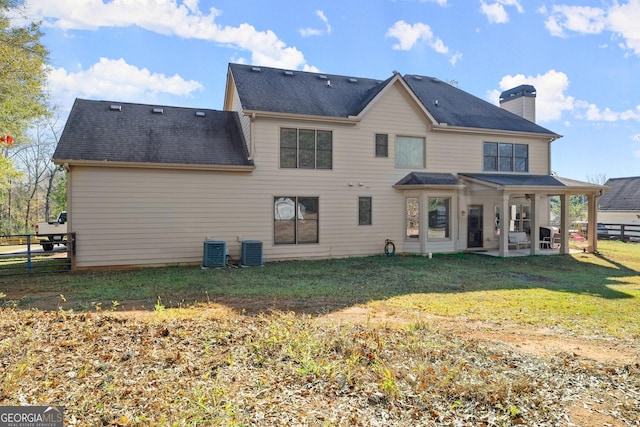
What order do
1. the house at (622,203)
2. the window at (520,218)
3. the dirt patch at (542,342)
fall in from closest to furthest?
the dirt patch at (542,342)
the window at (520,218)
the house at (622,203)

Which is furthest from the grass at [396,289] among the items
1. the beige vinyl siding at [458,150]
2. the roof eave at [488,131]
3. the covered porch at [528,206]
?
the roof eave at [488,131]

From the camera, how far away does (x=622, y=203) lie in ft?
91.7

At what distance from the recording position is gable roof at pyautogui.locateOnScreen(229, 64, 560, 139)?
13656 millimetres

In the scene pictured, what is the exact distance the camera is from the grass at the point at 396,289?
274 inches

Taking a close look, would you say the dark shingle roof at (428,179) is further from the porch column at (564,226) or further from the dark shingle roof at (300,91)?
the porch column at (564,226)

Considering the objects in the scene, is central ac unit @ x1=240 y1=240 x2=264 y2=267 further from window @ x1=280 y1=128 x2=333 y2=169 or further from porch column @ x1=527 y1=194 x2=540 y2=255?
porch column @ x1=527 y1=194 x2=540 y2=255

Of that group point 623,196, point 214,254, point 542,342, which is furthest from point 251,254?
point 623,196

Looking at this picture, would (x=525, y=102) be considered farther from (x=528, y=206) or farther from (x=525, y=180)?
(x=528, y=206)

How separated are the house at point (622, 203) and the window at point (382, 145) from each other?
22.2m

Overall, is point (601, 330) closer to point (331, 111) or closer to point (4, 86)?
point (331, 111)

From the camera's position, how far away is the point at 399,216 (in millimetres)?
14875

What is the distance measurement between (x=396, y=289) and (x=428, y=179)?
6941mm

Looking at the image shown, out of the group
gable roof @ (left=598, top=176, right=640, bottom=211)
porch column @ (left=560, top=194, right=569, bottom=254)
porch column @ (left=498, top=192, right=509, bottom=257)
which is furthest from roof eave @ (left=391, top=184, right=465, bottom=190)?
gable roof @ (left=598, top=176, right=640, bottom=211)

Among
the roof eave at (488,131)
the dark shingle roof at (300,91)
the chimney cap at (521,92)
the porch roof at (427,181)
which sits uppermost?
the chimney cap at (521,92)
